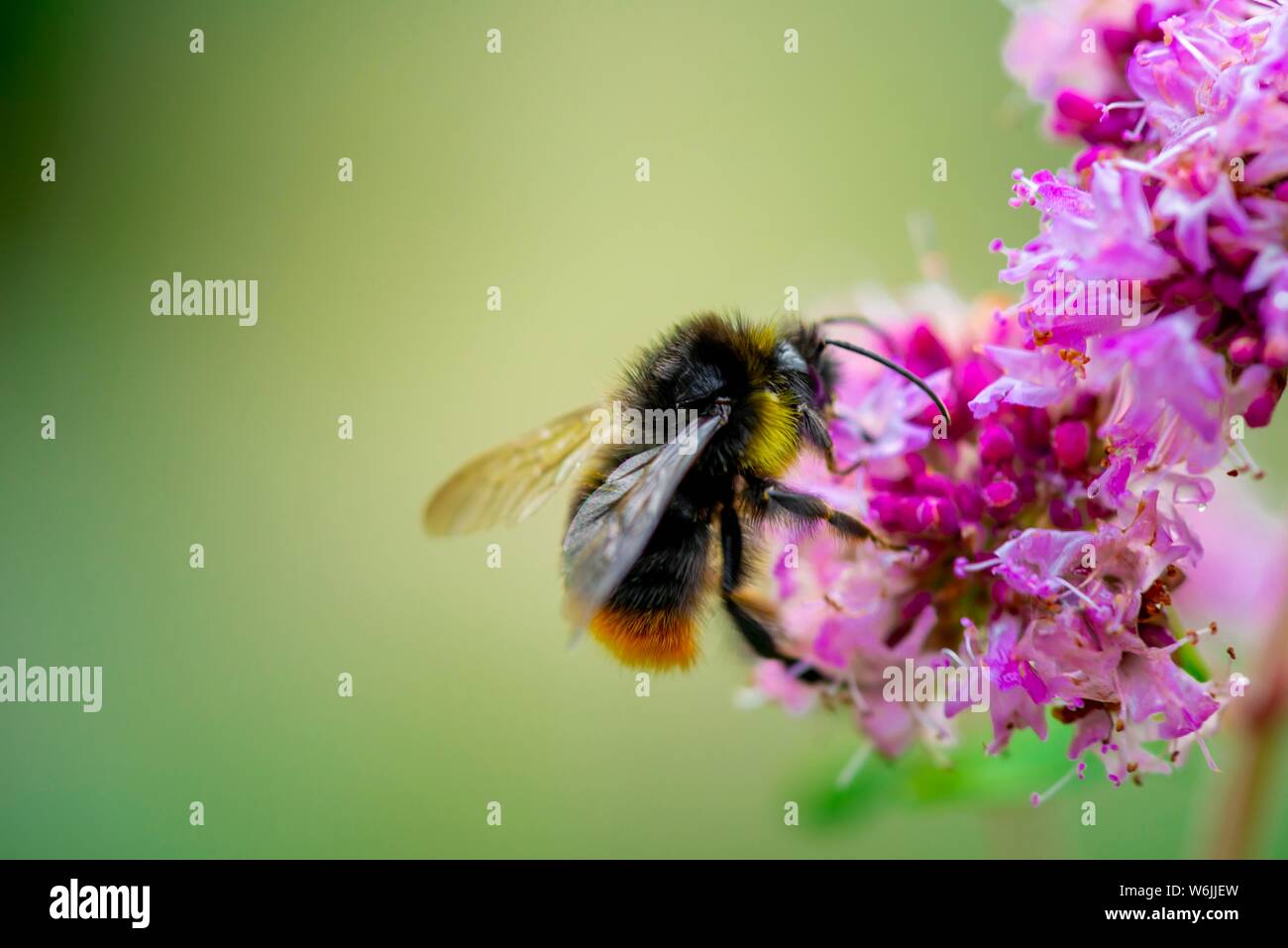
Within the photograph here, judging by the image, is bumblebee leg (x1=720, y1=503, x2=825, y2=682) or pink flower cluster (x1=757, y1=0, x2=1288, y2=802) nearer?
pink flower cluster (x1=757, y1=0, x2=1288, y2=802)

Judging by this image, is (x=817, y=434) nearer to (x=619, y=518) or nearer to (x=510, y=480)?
(x=619, y=518)

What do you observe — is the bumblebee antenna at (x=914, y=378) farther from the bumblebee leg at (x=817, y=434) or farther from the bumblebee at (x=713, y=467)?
the bumblebee leg at (x=817, y=434)

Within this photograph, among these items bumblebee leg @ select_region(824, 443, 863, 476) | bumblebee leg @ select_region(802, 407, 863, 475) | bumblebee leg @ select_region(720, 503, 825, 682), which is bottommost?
bumblebee leg @ select_region(720, 503, 825, 682)

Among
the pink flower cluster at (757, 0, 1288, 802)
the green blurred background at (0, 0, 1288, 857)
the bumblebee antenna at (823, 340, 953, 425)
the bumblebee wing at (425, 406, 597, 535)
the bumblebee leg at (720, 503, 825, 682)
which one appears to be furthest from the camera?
the green blurred background at (0, 0, 1288, 857)

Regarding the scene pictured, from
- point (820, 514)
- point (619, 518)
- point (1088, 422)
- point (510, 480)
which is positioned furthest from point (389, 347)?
point (1088, 422)

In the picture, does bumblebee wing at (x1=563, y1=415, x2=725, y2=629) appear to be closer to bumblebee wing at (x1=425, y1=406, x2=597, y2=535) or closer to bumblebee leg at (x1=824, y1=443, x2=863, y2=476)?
bumblebee leg at (x1=824, y1=443, x2=863, y2=476)

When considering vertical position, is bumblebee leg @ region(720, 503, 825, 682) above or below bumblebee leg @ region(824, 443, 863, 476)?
below

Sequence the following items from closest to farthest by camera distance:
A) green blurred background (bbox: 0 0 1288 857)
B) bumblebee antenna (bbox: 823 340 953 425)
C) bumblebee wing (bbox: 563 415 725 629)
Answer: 1. bumblebee wing (bbox: 563 415 725 629)
2. bumblebee antenna (bbox: 823 340 953 425)
3. green blurred background (bbox: 0 0 1288 857)

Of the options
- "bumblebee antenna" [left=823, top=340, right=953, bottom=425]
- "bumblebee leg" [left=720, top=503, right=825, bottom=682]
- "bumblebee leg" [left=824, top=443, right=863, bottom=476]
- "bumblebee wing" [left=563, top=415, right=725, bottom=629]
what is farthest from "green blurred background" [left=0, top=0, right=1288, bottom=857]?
"bumblebee wing" [left=563, top=415, right=725, bottom=629]

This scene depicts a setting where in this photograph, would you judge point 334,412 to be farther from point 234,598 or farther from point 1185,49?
point 1185,49
